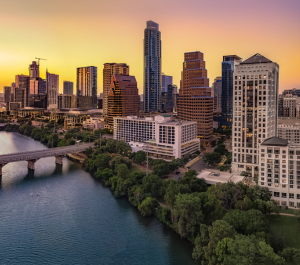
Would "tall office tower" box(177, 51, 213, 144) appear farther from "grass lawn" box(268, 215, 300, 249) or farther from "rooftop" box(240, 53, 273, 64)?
"grass lawn" box(268, 215, 300, 249)

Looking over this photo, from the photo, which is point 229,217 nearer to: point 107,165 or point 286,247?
point 286,247

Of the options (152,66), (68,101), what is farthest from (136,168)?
(68,101)

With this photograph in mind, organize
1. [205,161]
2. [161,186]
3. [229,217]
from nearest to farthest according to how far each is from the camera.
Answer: [229,217] < [161,186] < [205,161]

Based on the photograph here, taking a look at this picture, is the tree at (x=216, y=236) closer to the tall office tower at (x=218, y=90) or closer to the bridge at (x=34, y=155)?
the bridge at (x=34, y=155)

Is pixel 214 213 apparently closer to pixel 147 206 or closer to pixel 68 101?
pixel 147 206

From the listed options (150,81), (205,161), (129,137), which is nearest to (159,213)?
(205,161)
